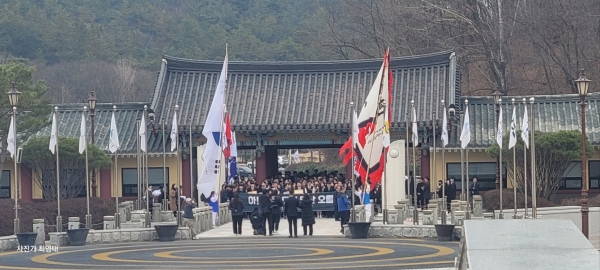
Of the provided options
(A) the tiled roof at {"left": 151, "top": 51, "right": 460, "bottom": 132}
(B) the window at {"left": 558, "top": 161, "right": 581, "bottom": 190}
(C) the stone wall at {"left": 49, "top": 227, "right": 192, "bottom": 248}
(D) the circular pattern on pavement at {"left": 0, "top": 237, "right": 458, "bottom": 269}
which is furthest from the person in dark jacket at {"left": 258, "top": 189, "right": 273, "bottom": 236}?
(B) the window at {"left": 558, "top": 161, "right": 581, "bottom": 190}

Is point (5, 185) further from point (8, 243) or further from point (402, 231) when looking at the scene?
point (402, 231)

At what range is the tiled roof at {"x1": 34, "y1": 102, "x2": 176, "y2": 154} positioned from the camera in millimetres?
50531

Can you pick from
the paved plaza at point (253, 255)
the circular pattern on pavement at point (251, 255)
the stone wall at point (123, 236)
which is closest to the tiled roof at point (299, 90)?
the stone wall at point (123, 236)

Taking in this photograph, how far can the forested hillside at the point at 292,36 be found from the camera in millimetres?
60469

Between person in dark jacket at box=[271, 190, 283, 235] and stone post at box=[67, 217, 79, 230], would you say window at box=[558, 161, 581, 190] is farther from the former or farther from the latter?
stone post at box=[67, 217, 79, 230]

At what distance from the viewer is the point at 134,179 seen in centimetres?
5000

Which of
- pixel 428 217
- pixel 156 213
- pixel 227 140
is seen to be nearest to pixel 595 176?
A: pixel 428 217

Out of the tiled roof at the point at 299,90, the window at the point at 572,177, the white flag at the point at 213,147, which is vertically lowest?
the window at the point at 572,177

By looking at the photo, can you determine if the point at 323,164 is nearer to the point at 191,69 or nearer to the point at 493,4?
the point at 493,4

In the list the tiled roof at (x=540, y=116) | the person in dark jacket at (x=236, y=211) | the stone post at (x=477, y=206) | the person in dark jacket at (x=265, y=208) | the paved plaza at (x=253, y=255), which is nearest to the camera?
the paved plaza at (x=253, y=255)

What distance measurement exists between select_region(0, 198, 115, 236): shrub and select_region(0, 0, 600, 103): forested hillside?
24.4m

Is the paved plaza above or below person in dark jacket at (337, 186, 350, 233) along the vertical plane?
below

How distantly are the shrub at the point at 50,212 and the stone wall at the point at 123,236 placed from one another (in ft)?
9.34

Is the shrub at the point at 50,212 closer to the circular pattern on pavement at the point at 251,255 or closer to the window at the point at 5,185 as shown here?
the circular pattern on pavement at the point at 251,255
